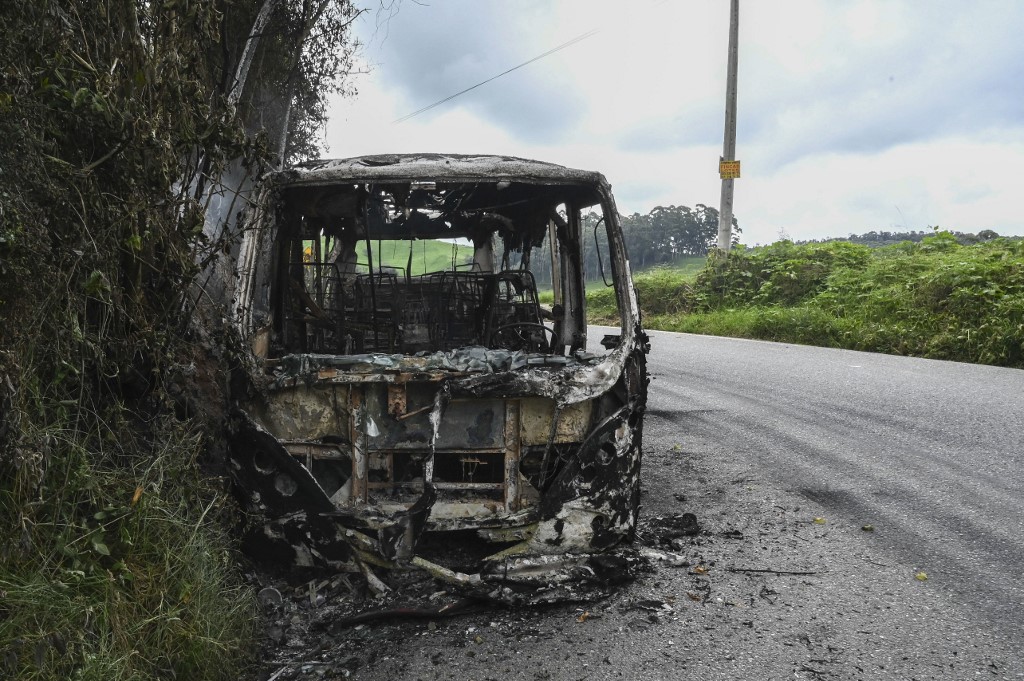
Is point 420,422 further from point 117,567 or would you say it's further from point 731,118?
point 731,118

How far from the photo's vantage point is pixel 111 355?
8.87ft

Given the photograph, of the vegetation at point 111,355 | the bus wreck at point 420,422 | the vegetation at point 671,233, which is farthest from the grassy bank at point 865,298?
the vegetation at point 671,233

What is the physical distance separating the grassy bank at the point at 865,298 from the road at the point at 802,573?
3252 mm

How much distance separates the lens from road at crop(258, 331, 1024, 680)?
2525 mm

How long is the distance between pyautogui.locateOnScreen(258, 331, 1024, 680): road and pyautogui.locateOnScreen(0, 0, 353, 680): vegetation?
613 mm

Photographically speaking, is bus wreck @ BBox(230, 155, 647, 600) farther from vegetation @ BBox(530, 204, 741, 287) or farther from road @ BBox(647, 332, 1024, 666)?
vegetation @ BBox(530, 204, 741, 287)

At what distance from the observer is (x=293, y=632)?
281 cm

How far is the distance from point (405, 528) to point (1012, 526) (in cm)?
292

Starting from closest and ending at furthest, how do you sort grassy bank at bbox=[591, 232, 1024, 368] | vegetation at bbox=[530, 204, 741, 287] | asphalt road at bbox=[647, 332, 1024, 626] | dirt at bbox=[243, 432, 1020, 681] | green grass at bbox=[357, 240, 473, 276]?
dirt at bbox=[243, 432, 1020, 681]
asphalt road at bbox=[647, 332, 1024, 626]
green grass at bbox=[357, 240, 473, 276]
grassy bank at bbox=[591, 232, 1024, 368]
vegetation at bbox=[530, 204, 741, 287]

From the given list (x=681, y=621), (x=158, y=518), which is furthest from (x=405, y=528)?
(x=681, y=621)

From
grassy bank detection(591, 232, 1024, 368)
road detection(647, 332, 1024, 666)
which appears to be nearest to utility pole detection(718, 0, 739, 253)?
grassy bank detection(591, 232, 1024, 368)

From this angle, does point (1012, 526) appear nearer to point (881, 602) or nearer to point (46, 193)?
point (881, 602)

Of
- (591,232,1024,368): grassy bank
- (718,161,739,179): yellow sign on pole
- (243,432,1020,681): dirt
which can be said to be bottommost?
(243,432,1020,681): dirt

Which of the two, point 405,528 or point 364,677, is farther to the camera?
point 405,528
